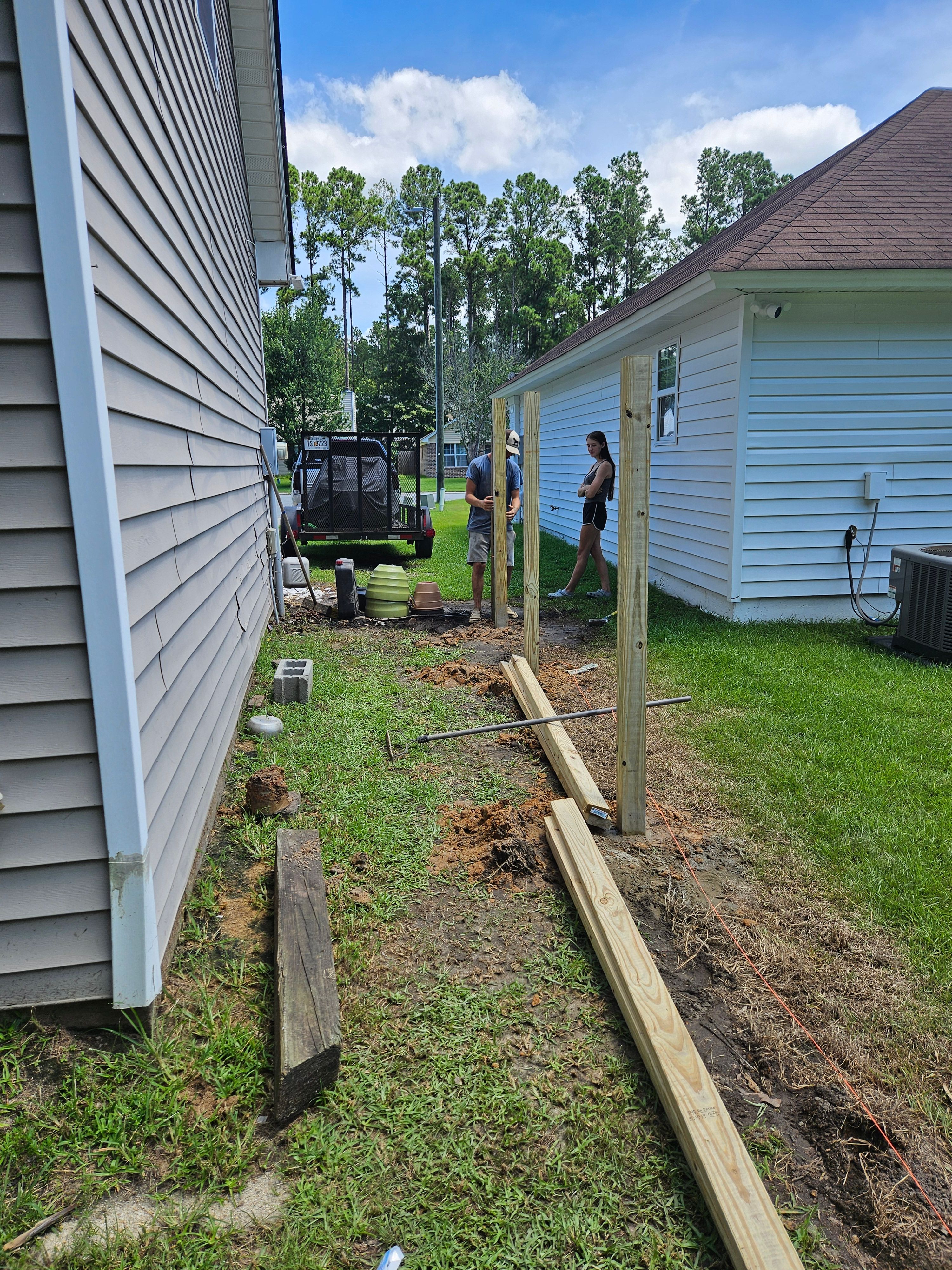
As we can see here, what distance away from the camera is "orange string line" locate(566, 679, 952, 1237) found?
193 centimetres

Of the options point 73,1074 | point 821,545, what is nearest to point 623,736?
point 73,1074

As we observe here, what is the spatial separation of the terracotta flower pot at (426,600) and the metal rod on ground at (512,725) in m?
3.76

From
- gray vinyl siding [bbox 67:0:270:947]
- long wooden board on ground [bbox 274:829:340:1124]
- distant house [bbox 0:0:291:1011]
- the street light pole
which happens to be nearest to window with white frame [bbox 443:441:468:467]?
the street light pole

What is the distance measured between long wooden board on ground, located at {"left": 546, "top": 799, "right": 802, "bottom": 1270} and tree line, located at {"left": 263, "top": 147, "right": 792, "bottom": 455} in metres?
37.8

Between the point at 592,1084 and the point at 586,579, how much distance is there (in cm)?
906

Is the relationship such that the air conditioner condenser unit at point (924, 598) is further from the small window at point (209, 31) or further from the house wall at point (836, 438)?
the small window at point (209, 31)

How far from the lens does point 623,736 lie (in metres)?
3.55

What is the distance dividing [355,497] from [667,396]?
16.5 ft

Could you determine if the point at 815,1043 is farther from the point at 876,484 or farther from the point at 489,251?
the point at 489,251

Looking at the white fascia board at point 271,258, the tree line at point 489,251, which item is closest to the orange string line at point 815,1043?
the white fascia board at point 271,258

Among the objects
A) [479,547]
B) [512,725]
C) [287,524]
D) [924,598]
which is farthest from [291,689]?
[924,598]

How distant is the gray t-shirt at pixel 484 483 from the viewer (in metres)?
8.35

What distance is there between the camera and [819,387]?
769 centimetres

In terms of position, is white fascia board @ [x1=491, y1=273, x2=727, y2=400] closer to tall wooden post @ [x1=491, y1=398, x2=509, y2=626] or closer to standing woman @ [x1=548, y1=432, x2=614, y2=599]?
tall wooden post @ [x1=491, y1=398, x2=509, y2=626]
